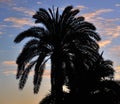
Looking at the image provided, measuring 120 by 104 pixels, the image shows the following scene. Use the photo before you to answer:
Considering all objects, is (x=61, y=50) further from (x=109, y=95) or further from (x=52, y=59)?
(x=109, y=95)

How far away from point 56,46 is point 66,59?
4.87 ft

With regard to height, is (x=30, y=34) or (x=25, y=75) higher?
(x=30, y=34)

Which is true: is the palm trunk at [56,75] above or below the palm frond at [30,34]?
below

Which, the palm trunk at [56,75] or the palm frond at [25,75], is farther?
the palm frond at [25,75]

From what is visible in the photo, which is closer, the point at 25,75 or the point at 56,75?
the point at 56,75

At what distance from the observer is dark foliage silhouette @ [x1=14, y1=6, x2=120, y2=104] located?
117 feet

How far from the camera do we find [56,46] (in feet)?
119

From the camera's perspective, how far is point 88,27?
124 feet

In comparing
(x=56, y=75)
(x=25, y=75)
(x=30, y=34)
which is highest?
(x=30, y=34)

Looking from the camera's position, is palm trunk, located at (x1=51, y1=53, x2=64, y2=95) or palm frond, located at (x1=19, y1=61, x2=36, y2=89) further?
palm frond, located at (x1=19, y1=61, x2=36, y2=89)

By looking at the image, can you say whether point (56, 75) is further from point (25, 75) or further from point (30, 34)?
point (30, 34)

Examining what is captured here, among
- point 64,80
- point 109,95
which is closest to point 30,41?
point 64,80

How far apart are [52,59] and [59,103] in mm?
3960

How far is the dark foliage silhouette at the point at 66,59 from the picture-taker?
35812mm
